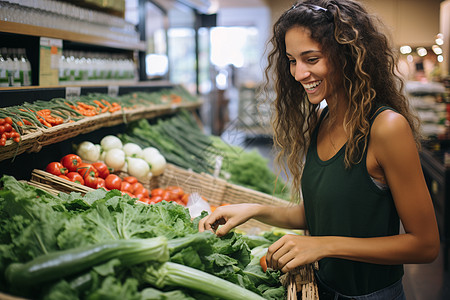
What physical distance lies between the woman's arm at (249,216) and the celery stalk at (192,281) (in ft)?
1.04

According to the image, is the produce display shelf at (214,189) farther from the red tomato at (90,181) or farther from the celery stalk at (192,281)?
the celery stalk at (192,281)

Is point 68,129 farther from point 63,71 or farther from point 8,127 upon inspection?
point 63,71

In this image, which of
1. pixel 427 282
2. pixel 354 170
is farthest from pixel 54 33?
pixel 427 282

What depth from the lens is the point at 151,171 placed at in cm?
328

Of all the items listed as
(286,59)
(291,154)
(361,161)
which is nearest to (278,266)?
(361,161)

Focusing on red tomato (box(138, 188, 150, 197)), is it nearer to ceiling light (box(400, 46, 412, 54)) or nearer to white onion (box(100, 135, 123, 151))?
white onion (box(100, 135, 123, 151))

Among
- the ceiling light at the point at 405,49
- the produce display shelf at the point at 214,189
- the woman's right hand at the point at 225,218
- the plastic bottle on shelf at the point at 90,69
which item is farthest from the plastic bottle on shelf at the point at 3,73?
the ceiling light at the point at 405,49

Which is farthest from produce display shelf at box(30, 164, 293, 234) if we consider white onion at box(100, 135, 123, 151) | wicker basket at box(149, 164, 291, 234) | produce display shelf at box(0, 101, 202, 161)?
produce display shelf at box(0, 101, 202, 161)

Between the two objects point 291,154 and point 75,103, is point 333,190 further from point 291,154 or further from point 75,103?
point 75,103

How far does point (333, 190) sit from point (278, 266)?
0.36m

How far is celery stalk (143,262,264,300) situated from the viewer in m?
1.23

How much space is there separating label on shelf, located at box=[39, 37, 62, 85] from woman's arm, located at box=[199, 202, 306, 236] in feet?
6.56

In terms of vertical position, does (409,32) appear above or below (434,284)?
above

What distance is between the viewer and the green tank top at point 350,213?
156cm
